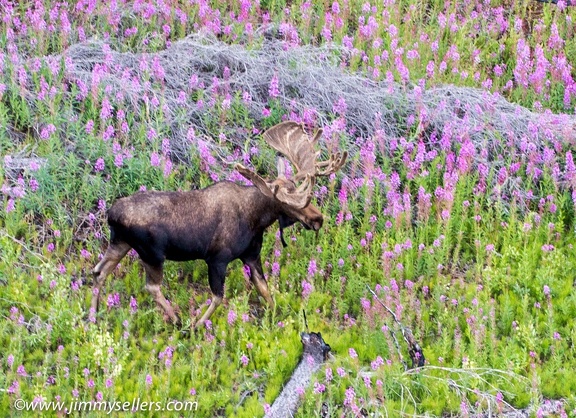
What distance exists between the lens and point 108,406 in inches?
290

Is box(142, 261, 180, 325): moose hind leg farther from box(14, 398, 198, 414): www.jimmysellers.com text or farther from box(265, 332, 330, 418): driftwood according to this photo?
box(265, 332, 330, 418): driftwood

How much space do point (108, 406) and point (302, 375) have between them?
150 cm

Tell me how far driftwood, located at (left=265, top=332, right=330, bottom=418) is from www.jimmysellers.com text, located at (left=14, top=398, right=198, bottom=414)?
64 centimetres

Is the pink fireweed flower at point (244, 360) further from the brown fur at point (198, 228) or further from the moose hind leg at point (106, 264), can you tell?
the moose hind leg at point (106, 264)

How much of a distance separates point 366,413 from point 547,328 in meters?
2.02

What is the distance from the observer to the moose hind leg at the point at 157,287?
26.9 ft

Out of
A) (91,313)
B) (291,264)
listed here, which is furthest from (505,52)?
(91,313)

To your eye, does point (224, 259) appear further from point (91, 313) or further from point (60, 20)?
point (60, 20)

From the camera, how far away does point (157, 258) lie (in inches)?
318

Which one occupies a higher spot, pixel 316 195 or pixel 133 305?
pixel 316 195

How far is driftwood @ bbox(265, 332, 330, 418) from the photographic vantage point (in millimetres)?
7410

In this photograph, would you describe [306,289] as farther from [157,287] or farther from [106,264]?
[106,264]

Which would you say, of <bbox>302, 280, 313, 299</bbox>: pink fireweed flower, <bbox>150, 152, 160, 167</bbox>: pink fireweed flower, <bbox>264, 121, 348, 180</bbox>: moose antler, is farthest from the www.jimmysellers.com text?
<bbox>150, 152, 160, 167</bbox>: pink fireweed flower

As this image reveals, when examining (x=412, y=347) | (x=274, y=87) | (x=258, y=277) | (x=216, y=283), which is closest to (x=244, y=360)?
(x=216, y=283)
